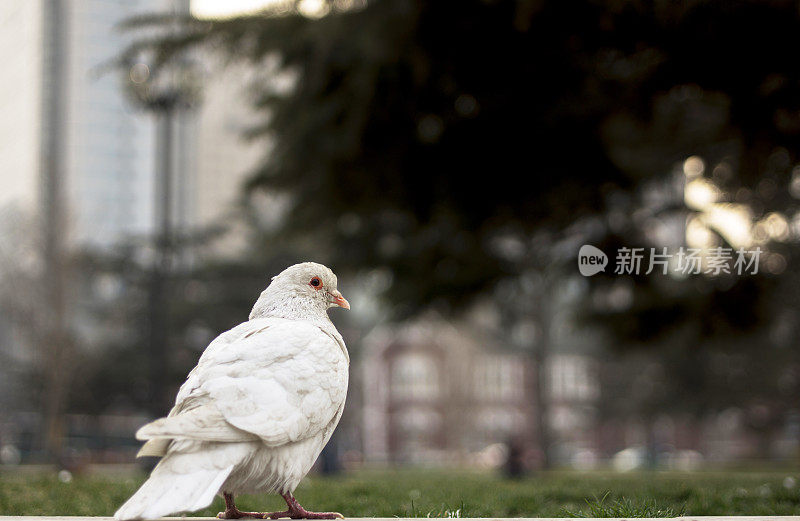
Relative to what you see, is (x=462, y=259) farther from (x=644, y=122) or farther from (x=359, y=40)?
(x=359, y=40)

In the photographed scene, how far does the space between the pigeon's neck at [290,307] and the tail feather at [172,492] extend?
2.21ft

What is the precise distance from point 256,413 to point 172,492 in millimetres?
349

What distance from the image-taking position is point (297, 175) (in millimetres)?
7586

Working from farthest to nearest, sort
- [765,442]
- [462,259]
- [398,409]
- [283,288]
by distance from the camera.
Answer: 1. [398,409]
2. [765,442]
3. [462,259]
4. [283,288]

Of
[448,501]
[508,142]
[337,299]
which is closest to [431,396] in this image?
[508,142]

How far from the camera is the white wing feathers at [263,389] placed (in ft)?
7.98

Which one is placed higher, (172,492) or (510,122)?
(510,122)

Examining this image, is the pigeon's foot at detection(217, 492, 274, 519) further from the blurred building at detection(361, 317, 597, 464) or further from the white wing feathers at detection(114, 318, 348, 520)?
the blurred building at detection(361, 317, 597, 464)

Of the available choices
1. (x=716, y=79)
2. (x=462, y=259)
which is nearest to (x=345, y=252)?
(x=462, y=259)

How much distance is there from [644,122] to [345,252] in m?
3.50

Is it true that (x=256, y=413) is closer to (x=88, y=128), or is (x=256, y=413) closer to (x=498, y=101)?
A: (x=498, y=101)

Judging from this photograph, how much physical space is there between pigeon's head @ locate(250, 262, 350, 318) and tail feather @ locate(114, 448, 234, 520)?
706mm

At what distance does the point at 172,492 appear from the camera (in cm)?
226

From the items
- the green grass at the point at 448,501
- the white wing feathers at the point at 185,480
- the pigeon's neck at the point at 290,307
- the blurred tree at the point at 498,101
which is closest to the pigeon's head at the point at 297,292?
the pigeon's neck at the point at 290,307
